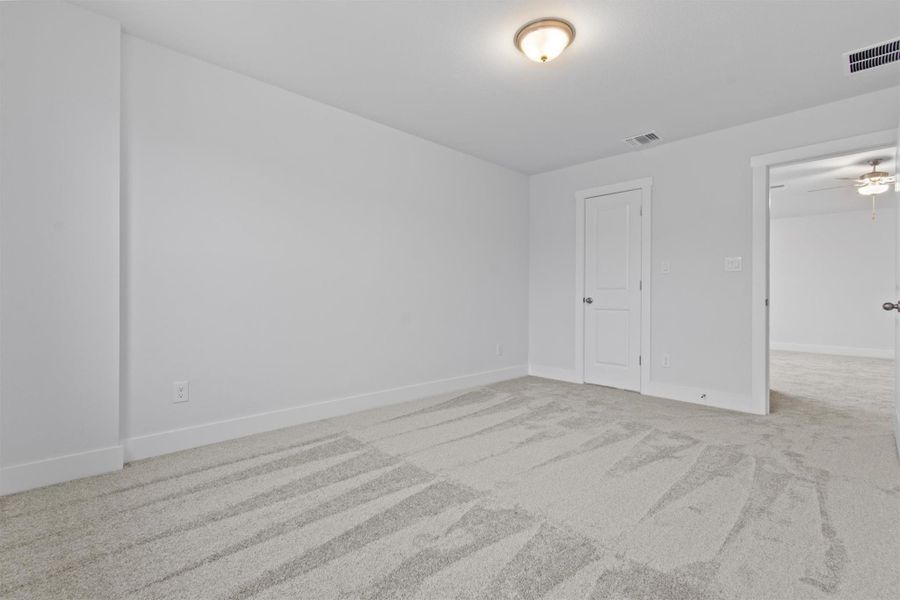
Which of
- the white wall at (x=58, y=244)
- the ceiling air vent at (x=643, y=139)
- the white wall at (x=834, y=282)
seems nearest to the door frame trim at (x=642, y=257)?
the ceiling air vent at (x=643, y=139)

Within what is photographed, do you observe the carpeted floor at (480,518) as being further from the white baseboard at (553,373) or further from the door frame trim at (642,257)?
the white baseboard at (553,373)

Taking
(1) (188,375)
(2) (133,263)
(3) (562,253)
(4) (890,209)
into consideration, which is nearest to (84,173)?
(2) (133,263)

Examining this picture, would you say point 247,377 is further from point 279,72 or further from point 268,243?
point 279,72

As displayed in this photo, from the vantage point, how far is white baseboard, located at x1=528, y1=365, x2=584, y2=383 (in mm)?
4855

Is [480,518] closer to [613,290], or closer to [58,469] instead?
[58,469]

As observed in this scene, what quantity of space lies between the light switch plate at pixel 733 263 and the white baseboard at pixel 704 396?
110 centimetres

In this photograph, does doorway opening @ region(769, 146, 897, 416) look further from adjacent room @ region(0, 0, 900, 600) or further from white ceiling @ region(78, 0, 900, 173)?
white ceiling @ region(78, 0, 900, 173)

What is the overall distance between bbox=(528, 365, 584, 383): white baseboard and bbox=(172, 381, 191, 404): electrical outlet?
370 cm

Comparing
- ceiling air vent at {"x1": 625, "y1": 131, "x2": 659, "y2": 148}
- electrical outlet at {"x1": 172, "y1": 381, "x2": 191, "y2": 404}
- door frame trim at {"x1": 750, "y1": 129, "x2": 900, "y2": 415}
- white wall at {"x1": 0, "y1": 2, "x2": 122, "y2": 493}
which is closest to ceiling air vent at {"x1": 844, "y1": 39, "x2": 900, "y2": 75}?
door frame trim at {"x1": 750, "y1": 129, "x2": 900, "y2": 415}

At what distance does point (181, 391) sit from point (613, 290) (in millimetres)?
4015

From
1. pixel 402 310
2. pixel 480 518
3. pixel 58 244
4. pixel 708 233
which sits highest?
pixel 708 233

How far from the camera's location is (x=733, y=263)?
3730mm

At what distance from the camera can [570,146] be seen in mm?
4219

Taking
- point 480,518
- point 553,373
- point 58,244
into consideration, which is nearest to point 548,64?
point 480,518
